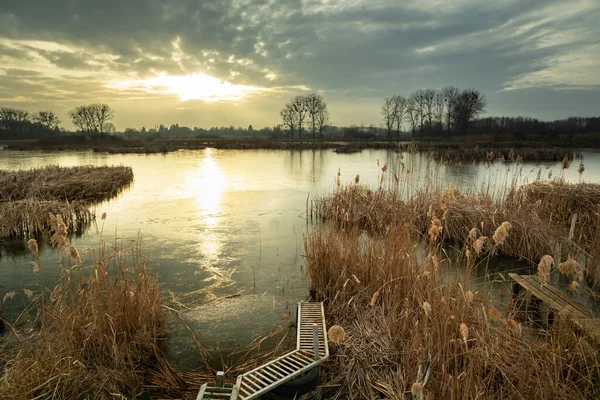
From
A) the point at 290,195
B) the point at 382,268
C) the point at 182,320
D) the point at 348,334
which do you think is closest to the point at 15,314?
the point at 182,320

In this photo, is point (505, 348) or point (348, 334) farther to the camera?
point (348, 334)

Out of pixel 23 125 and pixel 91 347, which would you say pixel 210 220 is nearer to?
pixel 91 347

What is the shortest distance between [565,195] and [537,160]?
70.4ft

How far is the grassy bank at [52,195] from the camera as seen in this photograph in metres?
8.38

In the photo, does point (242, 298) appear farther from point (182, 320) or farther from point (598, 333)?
point (598, 333)

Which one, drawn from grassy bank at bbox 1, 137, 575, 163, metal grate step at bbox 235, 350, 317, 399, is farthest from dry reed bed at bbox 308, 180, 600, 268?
metal grate step at bbox 235, 350, 317, 399

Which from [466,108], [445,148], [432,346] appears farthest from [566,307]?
[466,108]

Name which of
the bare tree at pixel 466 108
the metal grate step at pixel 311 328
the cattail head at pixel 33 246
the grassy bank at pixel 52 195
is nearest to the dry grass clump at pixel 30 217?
the grassy bank at pixel 52 195

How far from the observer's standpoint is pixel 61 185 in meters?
12.0

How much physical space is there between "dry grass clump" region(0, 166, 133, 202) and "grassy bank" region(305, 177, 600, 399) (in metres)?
9.33

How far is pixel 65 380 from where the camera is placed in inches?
109

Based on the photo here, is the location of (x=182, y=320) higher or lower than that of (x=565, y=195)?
lower

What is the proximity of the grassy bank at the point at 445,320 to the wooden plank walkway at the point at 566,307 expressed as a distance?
0.36ft

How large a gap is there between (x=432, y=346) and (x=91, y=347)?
9.99 ft
